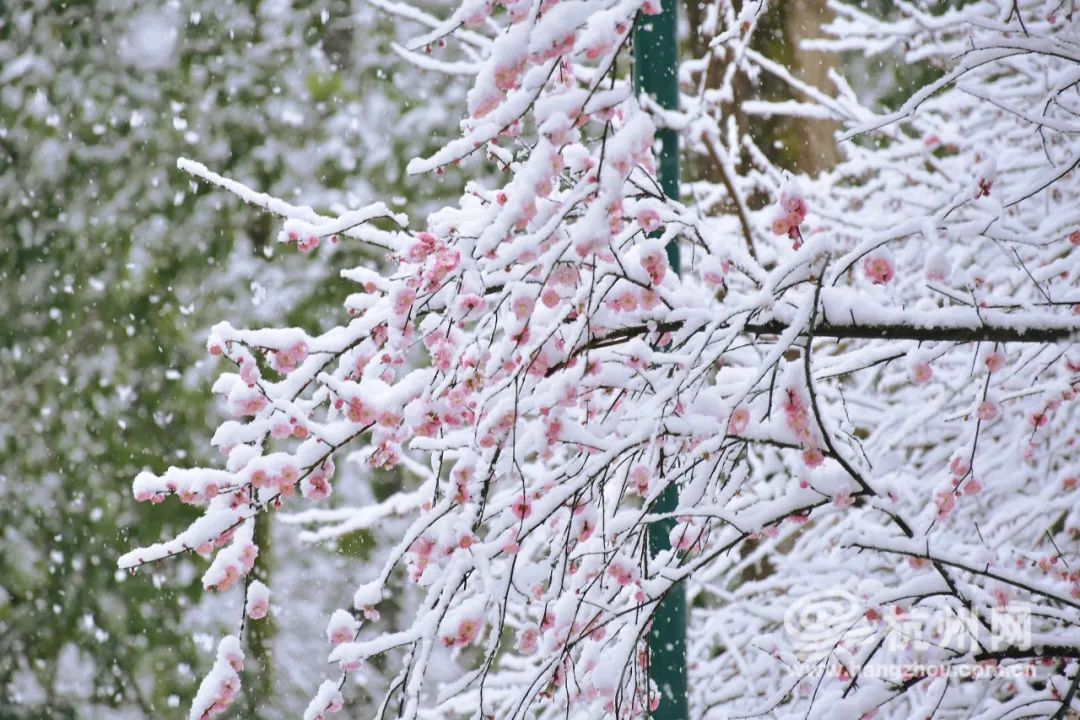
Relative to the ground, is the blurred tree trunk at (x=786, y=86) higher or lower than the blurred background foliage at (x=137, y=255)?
higher

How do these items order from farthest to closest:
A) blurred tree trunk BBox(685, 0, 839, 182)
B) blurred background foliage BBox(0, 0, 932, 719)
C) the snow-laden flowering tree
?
blurred background foliage BBox(0, 0, 932, 719) < blurred tree trunk BBox(685, 0, 839, 182) < the snow-laden flowering tree

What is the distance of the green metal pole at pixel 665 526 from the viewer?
2.20 metres

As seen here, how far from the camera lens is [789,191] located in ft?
5.53

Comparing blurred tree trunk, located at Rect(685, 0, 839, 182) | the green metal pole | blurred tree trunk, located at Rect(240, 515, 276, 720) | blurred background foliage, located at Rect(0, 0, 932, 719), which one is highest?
the green metal pole

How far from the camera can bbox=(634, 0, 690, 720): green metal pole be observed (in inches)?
86.6

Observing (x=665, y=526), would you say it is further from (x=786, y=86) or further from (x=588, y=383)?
(x=786, y=86)

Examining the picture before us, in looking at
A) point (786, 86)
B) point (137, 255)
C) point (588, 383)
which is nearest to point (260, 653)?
point (137, 255)

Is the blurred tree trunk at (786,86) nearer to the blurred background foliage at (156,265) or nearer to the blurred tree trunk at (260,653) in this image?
the blurred background foliage at (156,265)

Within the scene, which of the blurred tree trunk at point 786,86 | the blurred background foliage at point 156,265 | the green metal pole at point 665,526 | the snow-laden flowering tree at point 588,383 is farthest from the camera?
the blurred background foliage at point 156,265

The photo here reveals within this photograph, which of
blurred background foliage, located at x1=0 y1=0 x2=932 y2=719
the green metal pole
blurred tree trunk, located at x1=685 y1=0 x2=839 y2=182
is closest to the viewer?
the green metal pole

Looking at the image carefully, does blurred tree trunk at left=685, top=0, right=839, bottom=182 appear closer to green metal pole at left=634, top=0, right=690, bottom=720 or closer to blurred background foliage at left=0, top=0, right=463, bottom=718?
blurred background foliage at left=0, top=0, right=463, bottom=718

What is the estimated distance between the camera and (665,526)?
225cm

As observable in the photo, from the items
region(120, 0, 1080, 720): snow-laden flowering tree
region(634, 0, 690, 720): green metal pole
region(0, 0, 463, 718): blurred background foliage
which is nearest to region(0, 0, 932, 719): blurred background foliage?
region(0, 0, 463, 718): blurred background foliage

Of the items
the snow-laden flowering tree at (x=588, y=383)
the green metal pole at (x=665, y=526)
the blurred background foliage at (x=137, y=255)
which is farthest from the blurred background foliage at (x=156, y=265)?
the snow-laden flowering tree at (x=588, y=383)
